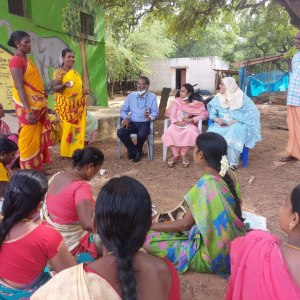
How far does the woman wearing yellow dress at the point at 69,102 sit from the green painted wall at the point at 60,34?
7.46 ft

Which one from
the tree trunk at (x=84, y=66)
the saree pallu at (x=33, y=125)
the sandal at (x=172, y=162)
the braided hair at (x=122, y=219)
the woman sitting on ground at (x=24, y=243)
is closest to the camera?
the braided hair at (x=122, y=219)

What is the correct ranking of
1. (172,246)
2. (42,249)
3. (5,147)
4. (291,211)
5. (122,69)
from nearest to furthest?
(291,211), (42,249), (172,246), (5,147), (122,69)

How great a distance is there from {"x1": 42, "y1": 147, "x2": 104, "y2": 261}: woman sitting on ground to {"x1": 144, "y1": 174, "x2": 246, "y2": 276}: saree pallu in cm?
48

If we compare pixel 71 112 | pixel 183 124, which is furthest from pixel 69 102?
pixel 183 124

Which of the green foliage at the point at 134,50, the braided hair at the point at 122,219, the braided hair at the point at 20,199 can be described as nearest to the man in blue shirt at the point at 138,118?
the braided hair at the point at 20,199

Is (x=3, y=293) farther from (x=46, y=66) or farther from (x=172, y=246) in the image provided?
(x=46, y=66)

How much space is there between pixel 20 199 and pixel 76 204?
542mm

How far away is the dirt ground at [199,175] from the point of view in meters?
3.29

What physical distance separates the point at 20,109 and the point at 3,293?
3054 mm

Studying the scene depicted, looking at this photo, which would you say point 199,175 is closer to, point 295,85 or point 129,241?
point 295,85

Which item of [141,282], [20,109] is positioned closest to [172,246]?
[141,282]

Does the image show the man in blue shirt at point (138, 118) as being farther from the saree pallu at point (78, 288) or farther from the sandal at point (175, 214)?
the saree pallu at point (78, 288)

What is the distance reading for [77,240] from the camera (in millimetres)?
2426

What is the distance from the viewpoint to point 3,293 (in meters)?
1.66
